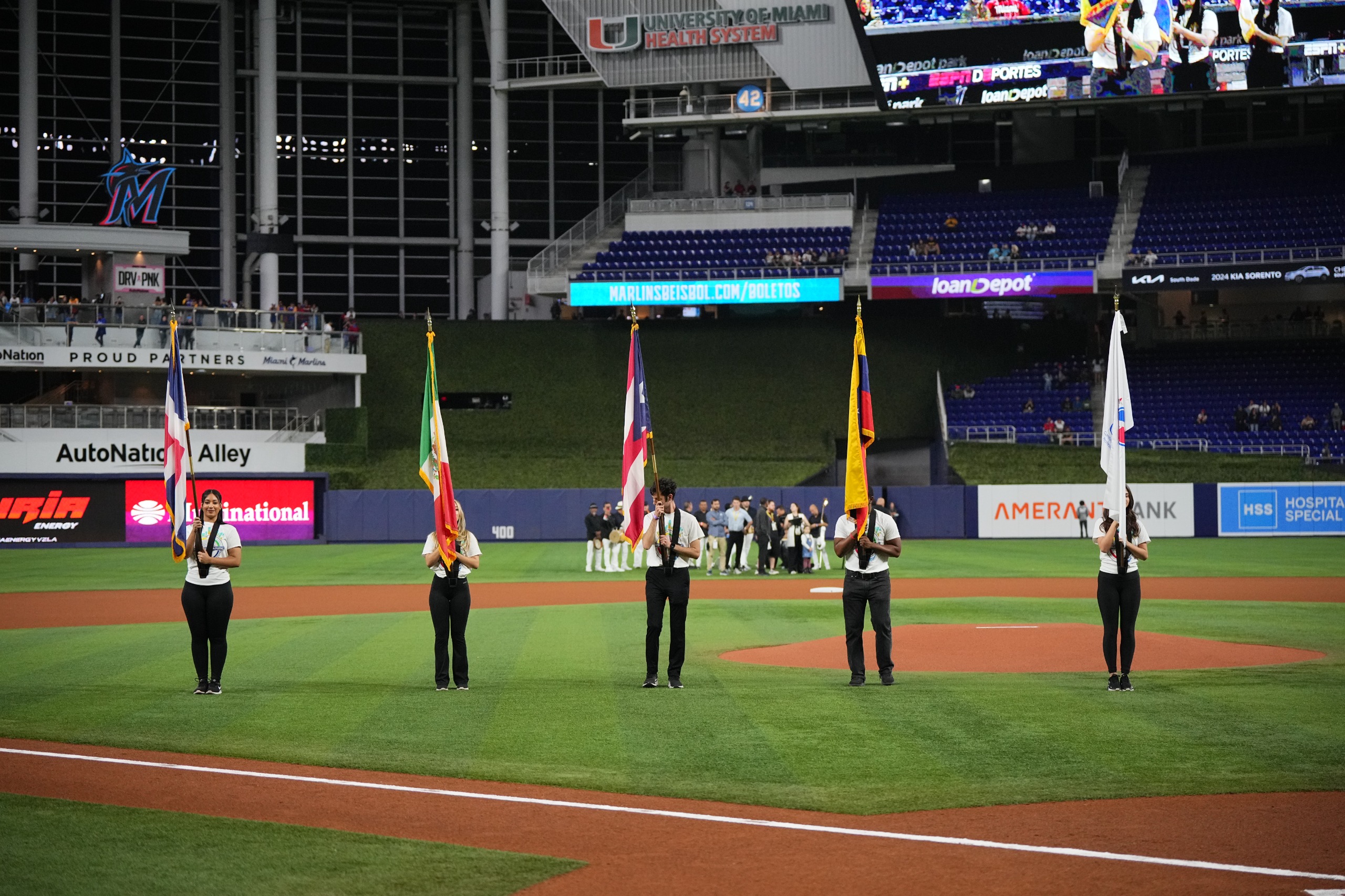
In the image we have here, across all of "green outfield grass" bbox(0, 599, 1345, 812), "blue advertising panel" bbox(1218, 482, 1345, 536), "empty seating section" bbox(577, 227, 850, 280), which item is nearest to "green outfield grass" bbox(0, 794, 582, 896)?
"green outfield grass" bbox(0, 599, 1345, 812)

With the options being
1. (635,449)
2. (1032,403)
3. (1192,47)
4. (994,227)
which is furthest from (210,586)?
(994,227)

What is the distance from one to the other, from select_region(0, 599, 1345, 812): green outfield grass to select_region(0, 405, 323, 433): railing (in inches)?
1230

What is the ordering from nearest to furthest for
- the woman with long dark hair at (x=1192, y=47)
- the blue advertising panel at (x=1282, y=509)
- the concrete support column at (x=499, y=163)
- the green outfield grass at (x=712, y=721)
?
the green outfield grass at (x=712, y=721) < the blue advertising panel at (x=1282, y=509) < the woman with long dark hair at (x=1192, y=47) < the concrete support column at (x=499, y=163)

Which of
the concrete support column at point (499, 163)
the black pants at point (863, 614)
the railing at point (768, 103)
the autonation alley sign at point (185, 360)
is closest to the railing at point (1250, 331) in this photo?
the railing at point (768, 103)

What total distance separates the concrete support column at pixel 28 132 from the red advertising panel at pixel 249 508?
1345 cm

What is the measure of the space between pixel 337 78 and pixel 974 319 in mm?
30461

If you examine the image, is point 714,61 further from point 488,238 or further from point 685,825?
point 685,825

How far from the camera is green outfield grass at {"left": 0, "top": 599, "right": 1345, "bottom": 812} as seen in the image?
382 inches

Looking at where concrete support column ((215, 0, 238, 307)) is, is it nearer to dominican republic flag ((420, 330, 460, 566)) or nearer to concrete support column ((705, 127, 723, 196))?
concrete support column ((705, 127, 723, 196))

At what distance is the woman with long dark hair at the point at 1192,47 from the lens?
158 ft

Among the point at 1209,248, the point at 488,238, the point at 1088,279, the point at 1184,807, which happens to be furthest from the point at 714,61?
the point at 1184,807

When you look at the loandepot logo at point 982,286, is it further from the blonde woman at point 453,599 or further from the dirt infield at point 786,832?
the dirt infield at point 786,832

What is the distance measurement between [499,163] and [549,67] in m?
5.26

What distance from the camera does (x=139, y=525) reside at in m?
45.6
